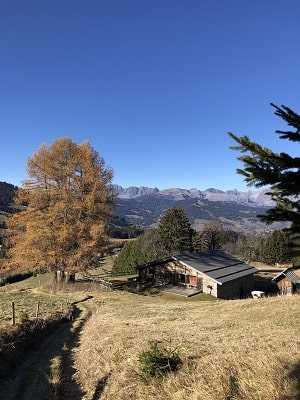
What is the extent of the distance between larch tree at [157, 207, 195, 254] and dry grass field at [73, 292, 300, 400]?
5132 centimetres

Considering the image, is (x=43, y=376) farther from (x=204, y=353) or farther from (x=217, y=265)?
(x=217, y=265)

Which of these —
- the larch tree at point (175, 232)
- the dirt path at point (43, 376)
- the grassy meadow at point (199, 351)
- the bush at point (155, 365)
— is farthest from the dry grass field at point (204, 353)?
the larch tree at point (175, 232)

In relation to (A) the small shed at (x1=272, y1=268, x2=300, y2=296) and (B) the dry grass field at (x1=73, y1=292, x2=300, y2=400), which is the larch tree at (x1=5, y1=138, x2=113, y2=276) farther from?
(A) the small shed at (x1=272, y1=268, x2=300, y2=296)

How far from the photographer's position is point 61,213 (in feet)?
126

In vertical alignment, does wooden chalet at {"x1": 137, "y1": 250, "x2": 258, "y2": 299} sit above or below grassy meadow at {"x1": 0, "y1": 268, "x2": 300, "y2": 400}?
below

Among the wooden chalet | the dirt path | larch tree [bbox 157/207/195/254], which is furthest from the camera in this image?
larch tree [bbox 157/207/195/254]

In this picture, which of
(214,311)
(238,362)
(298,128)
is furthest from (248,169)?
(214,311)

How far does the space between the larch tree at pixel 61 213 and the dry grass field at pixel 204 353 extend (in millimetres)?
11303

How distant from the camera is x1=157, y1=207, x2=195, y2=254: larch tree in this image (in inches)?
3115

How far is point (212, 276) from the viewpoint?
157ft

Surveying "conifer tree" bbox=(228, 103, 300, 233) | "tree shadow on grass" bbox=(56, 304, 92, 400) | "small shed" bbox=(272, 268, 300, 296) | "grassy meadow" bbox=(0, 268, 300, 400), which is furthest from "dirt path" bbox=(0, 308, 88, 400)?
"small shed" bbox=(272, 268, 300, 296)

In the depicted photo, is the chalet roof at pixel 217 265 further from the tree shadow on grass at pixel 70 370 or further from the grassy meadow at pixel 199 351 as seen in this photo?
the tree shadow on grass at pixel 70 370

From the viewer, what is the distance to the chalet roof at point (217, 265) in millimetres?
49062

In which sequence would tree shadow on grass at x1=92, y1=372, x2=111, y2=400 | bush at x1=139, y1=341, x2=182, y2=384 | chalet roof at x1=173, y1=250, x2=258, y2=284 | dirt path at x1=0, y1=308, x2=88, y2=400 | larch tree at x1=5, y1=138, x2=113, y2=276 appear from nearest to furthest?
bush at x1=139, y1=341, x2=182, y2=384
tree shadow on grass at x1=92, y1=372, x2=111, y2=400
dirt path at x1=0, y1=308, x2=88, y2=400
larch tree at x1=5, y1=138, x2=113, y2=276
chalet roof at x1=173, y1=250, x2=258, y2=284
